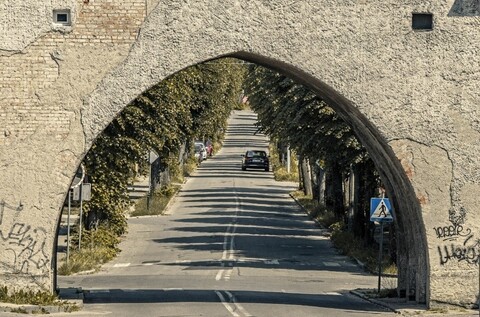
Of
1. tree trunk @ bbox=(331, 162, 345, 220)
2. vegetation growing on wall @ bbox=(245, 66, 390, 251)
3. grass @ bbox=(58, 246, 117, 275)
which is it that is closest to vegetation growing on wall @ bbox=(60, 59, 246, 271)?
grass @ bbox=(58, 246, 117, 275)

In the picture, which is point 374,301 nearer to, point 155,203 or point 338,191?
point 338,191

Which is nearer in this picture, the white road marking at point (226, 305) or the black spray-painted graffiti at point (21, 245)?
the black spray-painted graffiti at point (21, 245)

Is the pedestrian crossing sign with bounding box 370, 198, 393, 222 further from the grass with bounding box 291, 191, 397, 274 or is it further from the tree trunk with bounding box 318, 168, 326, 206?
the tree trunk with bounding box 318, 168, 326, 206

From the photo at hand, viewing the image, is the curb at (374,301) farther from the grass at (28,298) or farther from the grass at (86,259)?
the grass at (86,259)

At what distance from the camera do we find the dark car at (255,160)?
89.9 m

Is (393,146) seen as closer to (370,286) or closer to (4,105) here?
(4,105)

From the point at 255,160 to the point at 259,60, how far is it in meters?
68.5

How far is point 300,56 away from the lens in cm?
2152

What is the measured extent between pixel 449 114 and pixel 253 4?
3.79m

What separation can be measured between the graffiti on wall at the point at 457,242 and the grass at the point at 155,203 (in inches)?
1316

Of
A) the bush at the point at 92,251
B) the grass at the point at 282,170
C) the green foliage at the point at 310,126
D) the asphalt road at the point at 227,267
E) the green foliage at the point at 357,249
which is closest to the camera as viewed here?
the asphalt road at the point at 227,267

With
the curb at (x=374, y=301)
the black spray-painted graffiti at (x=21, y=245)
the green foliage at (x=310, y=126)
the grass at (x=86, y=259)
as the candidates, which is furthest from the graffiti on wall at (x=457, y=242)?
the green foliage at (x=310, y=126)

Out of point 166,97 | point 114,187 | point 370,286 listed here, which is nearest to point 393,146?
point 370,286

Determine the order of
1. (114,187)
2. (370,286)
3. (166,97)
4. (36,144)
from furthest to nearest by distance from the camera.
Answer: (166,97)
(114,187)
(370,286)
(36,144)
